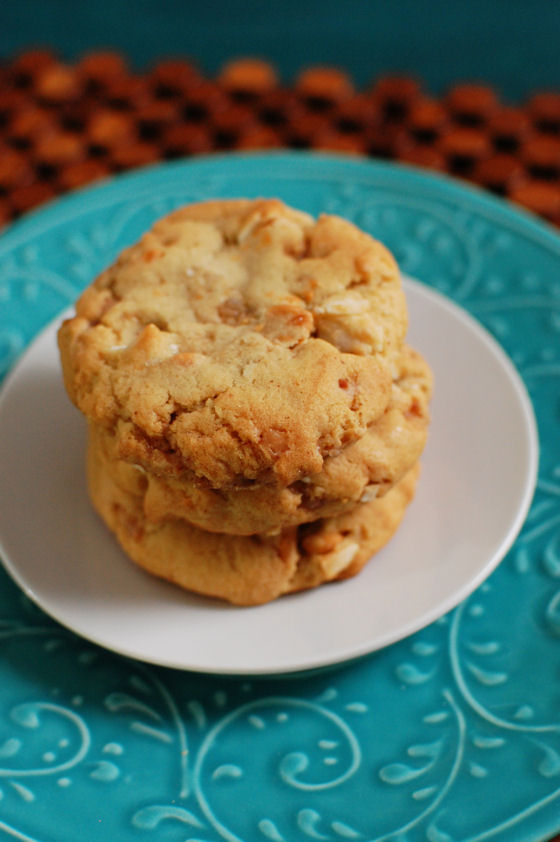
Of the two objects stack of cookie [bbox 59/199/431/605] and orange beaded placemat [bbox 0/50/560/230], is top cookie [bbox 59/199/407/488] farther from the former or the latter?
orange beaded placemat [bbox 0/50/560/230]

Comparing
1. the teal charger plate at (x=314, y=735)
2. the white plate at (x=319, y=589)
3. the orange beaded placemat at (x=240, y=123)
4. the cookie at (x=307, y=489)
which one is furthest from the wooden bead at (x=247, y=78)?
the cookie at (x=307, y=489)

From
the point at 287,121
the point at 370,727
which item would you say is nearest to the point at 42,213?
the point at 287,121

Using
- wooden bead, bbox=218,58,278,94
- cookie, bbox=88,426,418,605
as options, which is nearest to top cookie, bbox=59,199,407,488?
cookie, bbox=88,426,418,605

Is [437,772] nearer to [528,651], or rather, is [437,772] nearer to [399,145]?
[528,651]

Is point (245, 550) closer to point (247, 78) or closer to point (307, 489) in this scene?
point (307, 489)

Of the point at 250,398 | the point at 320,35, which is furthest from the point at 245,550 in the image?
the point at 320,35

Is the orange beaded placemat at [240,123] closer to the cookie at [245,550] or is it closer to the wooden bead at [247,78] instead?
the wooden bead at [247,78]
